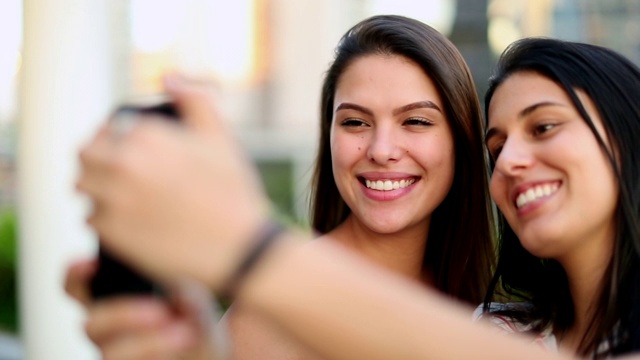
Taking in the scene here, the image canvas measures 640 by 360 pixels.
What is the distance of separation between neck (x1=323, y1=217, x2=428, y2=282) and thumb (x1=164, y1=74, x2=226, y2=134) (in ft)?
6.08

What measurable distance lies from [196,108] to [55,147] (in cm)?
340

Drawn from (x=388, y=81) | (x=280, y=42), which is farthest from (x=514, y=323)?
(x=280, y=42)

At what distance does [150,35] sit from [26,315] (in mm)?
10392

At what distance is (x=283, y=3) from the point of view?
1413 cm

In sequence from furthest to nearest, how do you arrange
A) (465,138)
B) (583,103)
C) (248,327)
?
(465,138) < (248,327) < (583,103)

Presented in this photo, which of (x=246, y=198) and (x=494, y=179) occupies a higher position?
(x=246, y=198)

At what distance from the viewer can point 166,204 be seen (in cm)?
82

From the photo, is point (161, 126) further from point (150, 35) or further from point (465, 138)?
point (150, 35)

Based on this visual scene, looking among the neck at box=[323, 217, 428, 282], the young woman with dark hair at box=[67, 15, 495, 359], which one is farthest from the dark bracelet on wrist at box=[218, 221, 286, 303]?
the neck at box=[323, 217, 428, 282]

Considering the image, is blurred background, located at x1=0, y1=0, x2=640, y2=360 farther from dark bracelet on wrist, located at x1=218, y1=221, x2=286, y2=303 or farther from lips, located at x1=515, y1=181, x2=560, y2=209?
dark bracelet on wrist, located at x1=218, y1=221, x2=286, y2=303

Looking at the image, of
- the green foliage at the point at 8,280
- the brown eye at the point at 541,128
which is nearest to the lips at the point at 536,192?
the brown eye at the point at 541,128

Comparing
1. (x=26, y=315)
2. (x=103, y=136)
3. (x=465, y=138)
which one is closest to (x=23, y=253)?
(x=26, y=315)

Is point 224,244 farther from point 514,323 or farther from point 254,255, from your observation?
point 514,323

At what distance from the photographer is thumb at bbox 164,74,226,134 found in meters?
0.86
